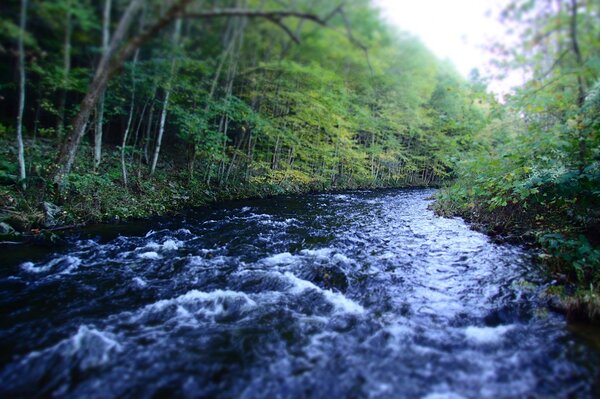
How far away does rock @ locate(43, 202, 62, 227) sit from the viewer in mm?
7849

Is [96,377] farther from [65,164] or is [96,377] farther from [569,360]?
[65,164]

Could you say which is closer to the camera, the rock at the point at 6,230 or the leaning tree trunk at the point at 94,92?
the leaning tree trunk at the point at 94,92

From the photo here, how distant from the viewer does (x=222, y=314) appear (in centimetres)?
460

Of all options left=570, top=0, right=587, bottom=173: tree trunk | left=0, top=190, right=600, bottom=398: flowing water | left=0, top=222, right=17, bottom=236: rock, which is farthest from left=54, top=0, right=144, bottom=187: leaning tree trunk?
left=570, top=0, right=587, bottom=173: tree trunk

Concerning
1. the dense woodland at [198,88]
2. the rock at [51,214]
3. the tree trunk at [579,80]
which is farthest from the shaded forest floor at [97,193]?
the tree trunk at [579,80]

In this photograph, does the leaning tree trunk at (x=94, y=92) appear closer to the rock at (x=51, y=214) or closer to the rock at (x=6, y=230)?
the rock at (x=51, y=214)

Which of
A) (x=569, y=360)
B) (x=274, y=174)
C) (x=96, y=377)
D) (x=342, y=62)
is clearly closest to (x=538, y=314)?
(x=569, y=360)

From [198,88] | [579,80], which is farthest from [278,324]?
[198,88]

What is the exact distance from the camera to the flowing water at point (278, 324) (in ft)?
10.5

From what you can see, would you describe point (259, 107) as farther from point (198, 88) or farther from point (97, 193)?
point (97, 193)

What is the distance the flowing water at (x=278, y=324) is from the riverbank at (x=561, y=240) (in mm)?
318

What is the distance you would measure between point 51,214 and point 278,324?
24.6ft

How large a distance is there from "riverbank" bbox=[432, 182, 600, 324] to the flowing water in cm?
32

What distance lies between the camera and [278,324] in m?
4.34
